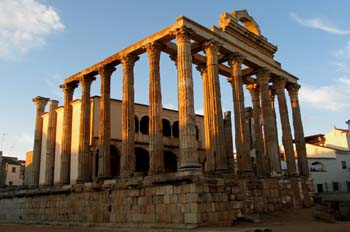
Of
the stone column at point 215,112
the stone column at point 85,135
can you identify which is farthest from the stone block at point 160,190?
the stone column at point 85,135

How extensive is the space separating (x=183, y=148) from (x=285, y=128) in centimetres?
1304

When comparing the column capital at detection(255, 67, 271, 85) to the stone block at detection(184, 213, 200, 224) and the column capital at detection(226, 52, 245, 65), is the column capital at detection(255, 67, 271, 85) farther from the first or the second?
the stone block at detection(184, 213, 200, 224)

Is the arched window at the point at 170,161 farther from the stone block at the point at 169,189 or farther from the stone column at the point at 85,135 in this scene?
the stone block at the point at 169,189

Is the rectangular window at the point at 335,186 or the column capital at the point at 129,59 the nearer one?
the column capital at the point at 129,59

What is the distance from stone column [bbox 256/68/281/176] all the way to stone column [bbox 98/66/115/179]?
37.7 feet

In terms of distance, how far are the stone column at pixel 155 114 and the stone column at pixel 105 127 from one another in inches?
197

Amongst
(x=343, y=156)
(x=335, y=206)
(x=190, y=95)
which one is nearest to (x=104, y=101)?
(x=190, y=95)

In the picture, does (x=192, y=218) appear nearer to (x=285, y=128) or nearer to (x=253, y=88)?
(x=285, y=128)

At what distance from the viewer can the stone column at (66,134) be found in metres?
28.4

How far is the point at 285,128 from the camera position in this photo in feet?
96.1

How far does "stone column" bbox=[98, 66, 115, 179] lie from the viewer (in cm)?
2525

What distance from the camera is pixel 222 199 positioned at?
61.5 feet

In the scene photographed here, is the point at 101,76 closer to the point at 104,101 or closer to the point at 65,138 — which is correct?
the point at 104,101

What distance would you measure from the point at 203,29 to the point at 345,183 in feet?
114
